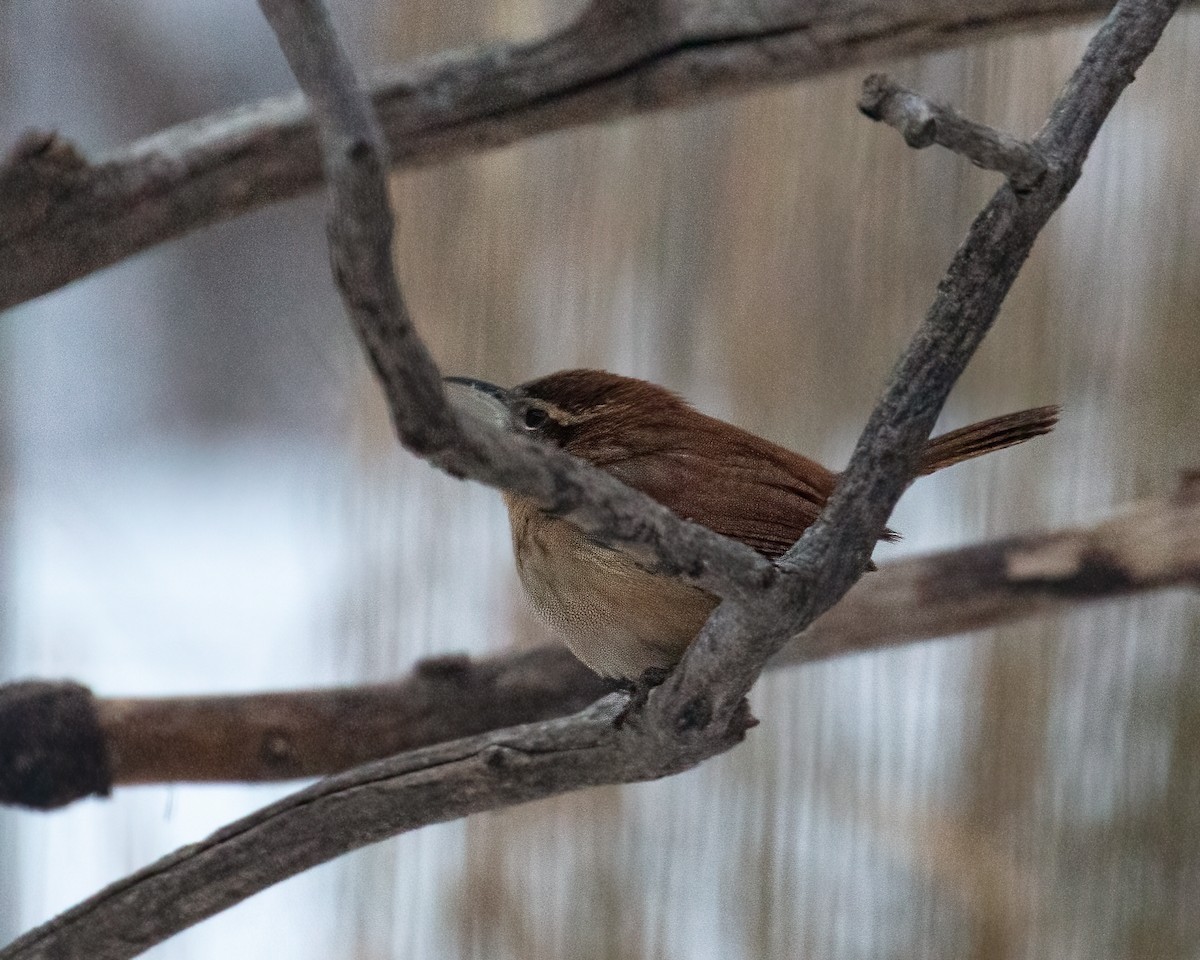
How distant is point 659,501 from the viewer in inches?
75.2

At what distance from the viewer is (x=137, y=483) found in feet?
14.0

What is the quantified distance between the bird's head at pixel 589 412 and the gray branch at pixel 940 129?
834mm

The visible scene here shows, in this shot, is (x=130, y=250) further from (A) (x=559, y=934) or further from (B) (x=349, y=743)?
(A) (x=559, y=934)

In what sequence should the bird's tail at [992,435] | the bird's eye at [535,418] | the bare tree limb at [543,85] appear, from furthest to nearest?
the bare tree limb at [543,85] < the bird's eye at [535,418] < the bird's tail at [992,435]

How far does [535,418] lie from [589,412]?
111 millimetres

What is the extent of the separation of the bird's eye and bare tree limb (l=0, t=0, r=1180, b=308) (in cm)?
61

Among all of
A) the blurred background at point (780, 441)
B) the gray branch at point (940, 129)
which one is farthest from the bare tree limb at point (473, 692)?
the gray branch at point (940, 129)

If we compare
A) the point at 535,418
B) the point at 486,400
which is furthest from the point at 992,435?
the point at 486,400

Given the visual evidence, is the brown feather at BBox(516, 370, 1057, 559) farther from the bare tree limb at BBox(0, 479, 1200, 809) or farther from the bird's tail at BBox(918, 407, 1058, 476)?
the bare tree limb at BBox(0, 479, 1200, 809)

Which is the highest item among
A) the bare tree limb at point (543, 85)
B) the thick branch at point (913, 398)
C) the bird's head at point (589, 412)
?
the bare tree limb at point (543, 85)

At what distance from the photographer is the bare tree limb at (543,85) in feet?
7.76

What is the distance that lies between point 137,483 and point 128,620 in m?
0.58

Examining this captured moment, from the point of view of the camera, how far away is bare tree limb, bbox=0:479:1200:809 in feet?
8.41

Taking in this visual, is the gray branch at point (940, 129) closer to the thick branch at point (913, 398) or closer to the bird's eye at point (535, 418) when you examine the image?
the thick branch at point (913, 398)
